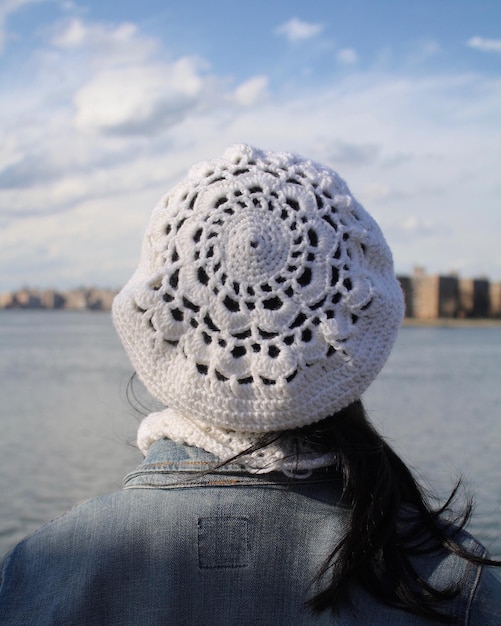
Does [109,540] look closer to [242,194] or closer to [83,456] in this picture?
[242,194]

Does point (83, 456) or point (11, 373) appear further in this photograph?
point (11, 373)

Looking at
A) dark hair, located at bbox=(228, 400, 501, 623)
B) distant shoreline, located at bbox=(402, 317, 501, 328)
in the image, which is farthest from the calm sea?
distant shoreline, located at bbox=(402, 317, 501, 328)

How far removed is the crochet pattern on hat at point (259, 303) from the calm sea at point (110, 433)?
77 centimetres

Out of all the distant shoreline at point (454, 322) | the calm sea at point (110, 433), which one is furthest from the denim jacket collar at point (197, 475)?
the distant shoreline at point (454, 322)

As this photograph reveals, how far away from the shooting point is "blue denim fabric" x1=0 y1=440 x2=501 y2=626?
1190 mm

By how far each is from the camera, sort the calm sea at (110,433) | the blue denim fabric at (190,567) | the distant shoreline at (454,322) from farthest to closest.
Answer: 1. the distant shoreline at (454,322)
2. the calm sea at (110,433)
3. the blue denim fabric at (190,567)

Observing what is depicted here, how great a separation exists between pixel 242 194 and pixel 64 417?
1146cm

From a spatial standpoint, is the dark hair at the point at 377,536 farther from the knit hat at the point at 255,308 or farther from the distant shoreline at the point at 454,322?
the distant shoreline at the point at 454,322

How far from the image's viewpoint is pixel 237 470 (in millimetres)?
1233

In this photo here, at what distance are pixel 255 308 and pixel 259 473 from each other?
0.84ft

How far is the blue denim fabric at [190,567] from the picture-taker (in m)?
1.19

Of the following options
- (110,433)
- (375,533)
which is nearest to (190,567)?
(375,533)

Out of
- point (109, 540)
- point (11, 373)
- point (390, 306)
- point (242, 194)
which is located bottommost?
point (11, 373)

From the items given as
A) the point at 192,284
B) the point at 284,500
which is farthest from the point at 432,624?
the point at 192,284
